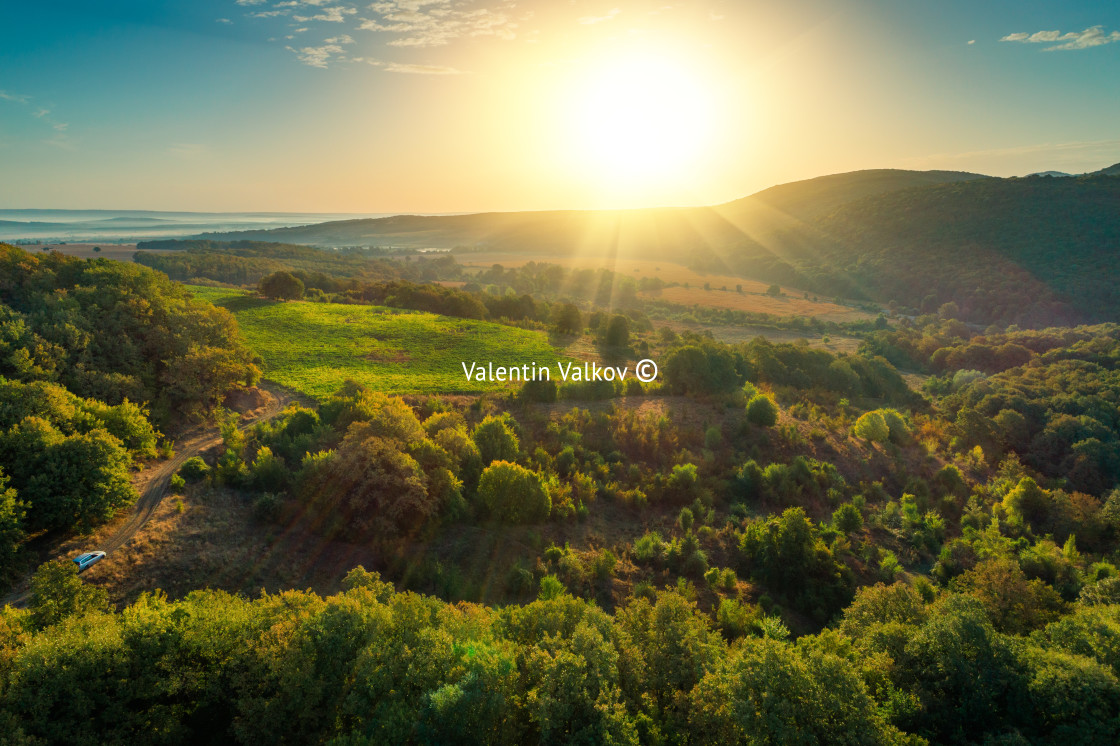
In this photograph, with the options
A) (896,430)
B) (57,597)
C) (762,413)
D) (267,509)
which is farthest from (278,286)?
(896,430)

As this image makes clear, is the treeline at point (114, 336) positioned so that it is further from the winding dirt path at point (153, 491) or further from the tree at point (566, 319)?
the tree at point (566, 319)

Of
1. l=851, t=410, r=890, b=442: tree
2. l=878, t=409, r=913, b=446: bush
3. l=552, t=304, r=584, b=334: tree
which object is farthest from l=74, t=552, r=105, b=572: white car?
l=552, t=304, r=584, b=334: tree

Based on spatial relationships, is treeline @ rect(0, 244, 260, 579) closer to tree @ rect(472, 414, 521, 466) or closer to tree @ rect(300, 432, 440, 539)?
tree @ rect(300, 432, 440, 539)

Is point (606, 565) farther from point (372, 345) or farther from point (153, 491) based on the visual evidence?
point (372, 345)

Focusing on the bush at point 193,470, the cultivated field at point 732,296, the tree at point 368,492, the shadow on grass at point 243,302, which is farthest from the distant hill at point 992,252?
the shadow on grass at point 243,302

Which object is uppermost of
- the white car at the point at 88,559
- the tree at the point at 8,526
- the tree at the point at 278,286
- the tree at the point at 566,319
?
the tree at the point at 278,286
